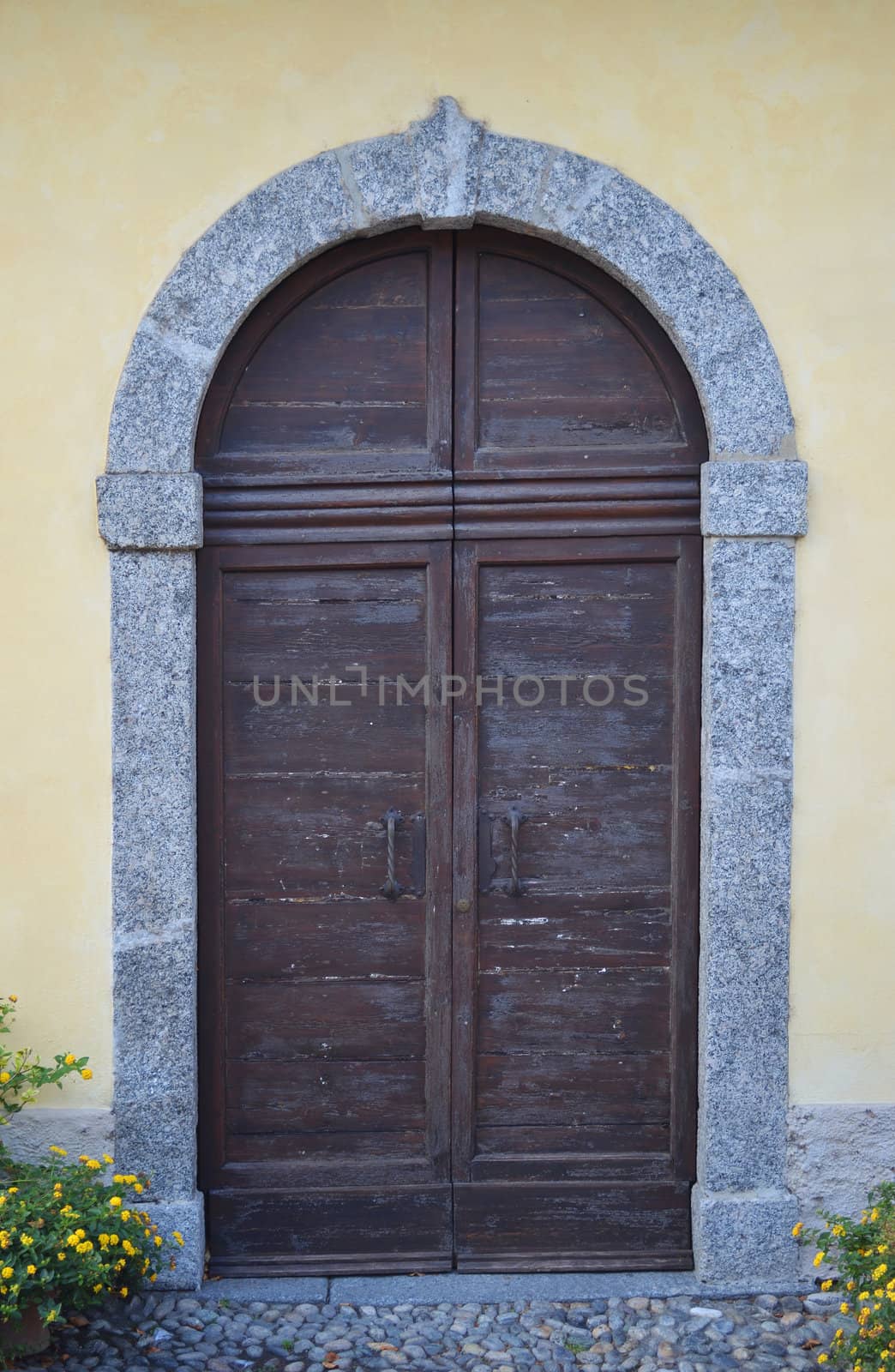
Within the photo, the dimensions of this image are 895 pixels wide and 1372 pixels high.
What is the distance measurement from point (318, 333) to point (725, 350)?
3.68ft

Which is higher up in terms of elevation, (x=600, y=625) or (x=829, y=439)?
(x=829, y=439)

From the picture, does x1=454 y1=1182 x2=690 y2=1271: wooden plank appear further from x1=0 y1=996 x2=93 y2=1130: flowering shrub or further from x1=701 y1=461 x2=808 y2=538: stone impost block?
x1=701 y1=461 x2=808 y2=538: stone impost block

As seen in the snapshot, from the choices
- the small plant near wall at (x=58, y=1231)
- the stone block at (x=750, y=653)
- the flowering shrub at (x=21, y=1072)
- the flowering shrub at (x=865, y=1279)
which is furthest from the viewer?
the stone block at (x=750, y=653)

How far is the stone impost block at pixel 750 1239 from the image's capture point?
325cm

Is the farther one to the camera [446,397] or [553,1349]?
[446,397]

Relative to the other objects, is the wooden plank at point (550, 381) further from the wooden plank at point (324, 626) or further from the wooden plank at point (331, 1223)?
the wooden plank at point (331, 1223)

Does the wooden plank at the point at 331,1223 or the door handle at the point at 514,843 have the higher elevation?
the door handle at the point at 514,843

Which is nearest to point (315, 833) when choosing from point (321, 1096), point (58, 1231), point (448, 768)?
point (448, 768)

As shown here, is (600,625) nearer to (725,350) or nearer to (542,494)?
(542,494)

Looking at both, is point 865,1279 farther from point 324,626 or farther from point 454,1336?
point 324,626

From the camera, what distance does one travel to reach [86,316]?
3.15m

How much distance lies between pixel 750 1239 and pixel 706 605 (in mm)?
1763

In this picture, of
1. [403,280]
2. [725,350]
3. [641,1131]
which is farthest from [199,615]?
[641,1131]

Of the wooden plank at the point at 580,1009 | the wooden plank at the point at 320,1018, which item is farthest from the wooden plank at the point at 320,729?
the wooden plank at the point at 580,1009
